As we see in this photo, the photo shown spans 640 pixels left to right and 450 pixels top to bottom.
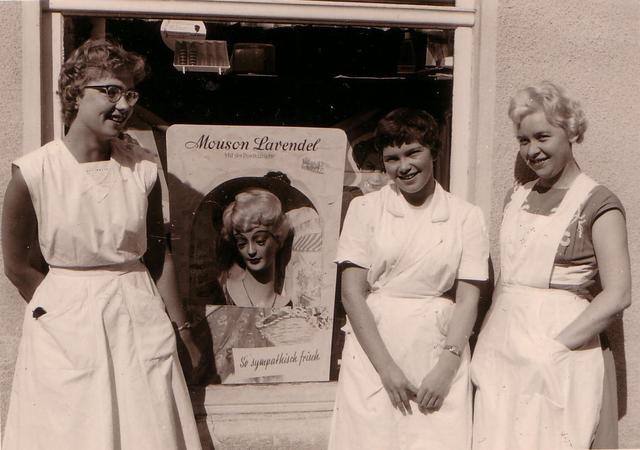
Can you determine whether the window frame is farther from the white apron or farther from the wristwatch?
the wristwatch

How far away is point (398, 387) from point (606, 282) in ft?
3.06

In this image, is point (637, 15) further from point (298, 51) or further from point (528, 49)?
point (298, 51)

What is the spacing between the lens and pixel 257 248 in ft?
14.1

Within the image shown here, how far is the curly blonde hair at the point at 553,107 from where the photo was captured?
342 centimetres

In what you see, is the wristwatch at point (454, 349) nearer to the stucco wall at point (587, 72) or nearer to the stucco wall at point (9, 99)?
the stucco wall at point (587, 72)

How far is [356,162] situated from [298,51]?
63 cm

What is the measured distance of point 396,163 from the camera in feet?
11.3

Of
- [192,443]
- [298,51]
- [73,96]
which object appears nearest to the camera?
[73,96]

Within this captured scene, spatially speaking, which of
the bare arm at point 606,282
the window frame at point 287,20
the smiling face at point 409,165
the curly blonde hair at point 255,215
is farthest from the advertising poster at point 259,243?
the bare arm at point 606,282

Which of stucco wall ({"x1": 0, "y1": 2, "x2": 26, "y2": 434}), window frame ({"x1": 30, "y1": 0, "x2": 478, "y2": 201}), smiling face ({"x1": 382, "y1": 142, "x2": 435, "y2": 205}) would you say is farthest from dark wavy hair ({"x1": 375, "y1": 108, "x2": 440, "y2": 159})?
stucco wall ({"x1": 0, "y1": 2, "x2": 26, "y2": 434})

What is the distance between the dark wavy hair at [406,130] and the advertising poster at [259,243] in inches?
30.9

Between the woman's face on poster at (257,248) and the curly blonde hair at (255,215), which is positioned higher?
the curly blonde hair at (255,215)

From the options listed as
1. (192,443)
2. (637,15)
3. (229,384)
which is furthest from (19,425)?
(637,15)

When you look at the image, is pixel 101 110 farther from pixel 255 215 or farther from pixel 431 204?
pixel 431 204
